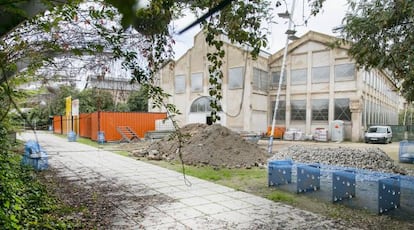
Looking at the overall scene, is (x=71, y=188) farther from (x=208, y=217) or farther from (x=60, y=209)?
(x=208, y=217)

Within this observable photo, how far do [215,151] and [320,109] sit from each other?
17.1 meters

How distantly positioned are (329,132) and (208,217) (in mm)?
22320

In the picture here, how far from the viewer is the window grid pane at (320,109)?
25.7 metres

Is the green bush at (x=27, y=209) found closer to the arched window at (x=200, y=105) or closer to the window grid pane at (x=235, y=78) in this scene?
the window grid pane at (x=235, y=78)

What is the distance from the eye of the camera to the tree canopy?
20.9ft

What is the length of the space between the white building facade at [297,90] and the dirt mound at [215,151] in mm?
10718

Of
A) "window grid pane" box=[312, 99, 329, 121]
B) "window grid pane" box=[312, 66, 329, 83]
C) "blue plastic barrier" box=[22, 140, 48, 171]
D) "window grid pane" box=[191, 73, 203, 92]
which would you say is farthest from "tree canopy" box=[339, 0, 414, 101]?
"window grid pane" box=[191, 73, 203, 92]

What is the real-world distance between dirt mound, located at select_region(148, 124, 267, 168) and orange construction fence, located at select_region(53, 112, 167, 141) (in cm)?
694

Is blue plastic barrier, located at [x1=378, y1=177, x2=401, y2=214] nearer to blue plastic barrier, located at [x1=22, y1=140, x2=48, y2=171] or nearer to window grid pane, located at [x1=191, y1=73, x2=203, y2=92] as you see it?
blue plastic barrier, located at [x1=22, y1=140, x2=48, y2=171]

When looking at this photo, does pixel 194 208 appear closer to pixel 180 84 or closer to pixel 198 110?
pixel 198 110

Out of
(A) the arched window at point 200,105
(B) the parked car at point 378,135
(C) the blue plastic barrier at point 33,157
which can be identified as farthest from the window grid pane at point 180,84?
(C) the blue plastic barrier at point 33,157

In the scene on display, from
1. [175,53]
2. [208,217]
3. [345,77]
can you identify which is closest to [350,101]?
[345,77]

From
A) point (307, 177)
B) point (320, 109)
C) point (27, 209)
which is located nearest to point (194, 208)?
point (27, 209)

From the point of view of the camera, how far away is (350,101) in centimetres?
2436
